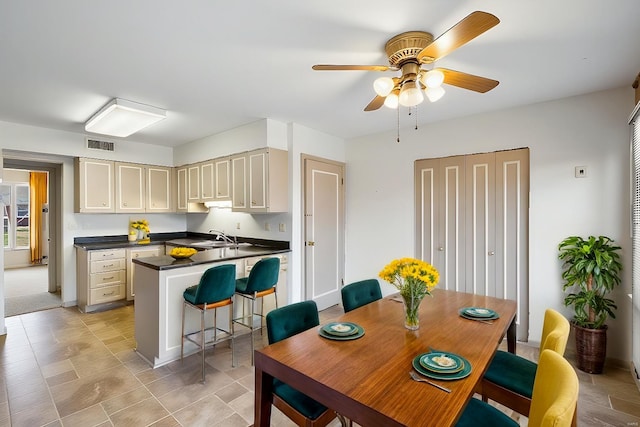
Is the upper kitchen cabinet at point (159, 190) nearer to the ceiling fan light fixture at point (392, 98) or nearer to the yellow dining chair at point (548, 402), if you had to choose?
the ceiling fan light fixture at point (392, 98)

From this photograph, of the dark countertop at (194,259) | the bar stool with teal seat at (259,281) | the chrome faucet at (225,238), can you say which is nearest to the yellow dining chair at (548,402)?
the bar stool with teal seat at (259,281)

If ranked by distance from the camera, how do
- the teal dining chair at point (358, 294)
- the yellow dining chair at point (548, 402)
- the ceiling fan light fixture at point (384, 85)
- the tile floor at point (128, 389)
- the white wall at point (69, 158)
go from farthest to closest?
the white wall at point (69, 158)
the teal dining chair at point (358, 294)
the tile floor at point (128, 389)
the ceiling fan light fixture at point (384, 85)
the yellow dining chair at point (548, 402)

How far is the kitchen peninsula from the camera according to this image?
2.82m

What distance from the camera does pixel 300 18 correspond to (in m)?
1.83

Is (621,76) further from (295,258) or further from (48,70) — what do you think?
(48,70)

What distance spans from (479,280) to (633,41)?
8.08ft

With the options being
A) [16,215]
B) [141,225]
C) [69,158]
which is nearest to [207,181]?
[141,225]

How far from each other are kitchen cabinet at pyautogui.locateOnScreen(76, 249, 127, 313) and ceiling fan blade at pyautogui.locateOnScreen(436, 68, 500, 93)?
4.78 metres

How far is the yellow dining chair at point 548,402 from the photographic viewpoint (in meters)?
0.86

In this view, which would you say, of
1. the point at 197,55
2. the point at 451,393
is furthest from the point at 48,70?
the point at 451,393

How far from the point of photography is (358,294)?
7.89 feet

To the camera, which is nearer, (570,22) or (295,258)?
(570,22)

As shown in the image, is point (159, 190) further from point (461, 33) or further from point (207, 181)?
point (461, 33)

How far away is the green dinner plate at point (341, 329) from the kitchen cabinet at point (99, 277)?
4.07m
